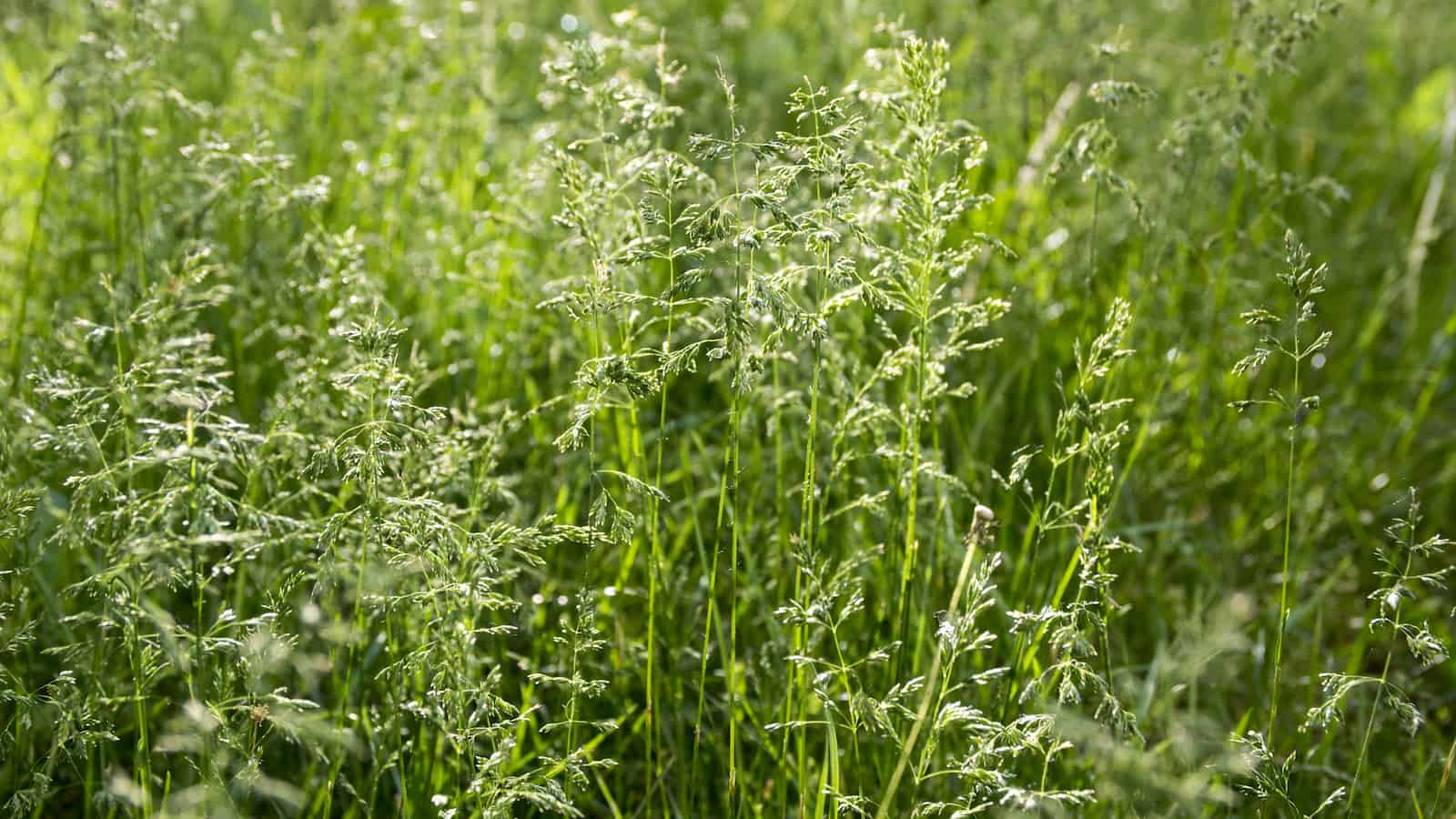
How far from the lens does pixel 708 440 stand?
9.75ft

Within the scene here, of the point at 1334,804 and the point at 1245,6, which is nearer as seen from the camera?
the point at 1334,804

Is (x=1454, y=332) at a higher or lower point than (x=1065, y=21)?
lower

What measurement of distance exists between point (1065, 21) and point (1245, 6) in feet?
5.45

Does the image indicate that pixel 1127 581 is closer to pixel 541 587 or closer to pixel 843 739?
pixel 843 739

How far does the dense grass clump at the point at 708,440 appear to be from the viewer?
5.42ft

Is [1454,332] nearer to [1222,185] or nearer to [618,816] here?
[1222,185]

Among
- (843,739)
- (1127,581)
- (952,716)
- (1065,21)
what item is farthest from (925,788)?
A: (1065,21)

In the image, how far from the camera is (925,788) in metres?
2.01

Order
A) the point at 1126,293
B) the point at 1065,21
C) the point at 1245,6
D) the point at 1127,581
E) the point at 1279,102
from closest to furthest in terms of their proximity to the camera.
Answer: the point at 1245,6 → the point at 1127,581 → the point at 1126,293 → the point at 1065,21 → the point at 1279,102

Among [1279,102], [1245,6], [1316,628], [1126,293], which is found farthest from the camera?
[1279,102]

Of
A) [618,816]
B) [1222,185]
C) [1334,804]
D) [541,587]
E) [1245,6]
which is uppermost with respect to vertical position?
[1245,6]

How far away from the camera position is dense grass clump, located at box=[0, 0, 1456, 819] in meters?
1.65

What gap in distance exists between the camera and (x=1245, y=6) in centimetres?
244

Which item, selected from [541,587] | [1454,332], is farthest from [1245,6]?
[541,587]
